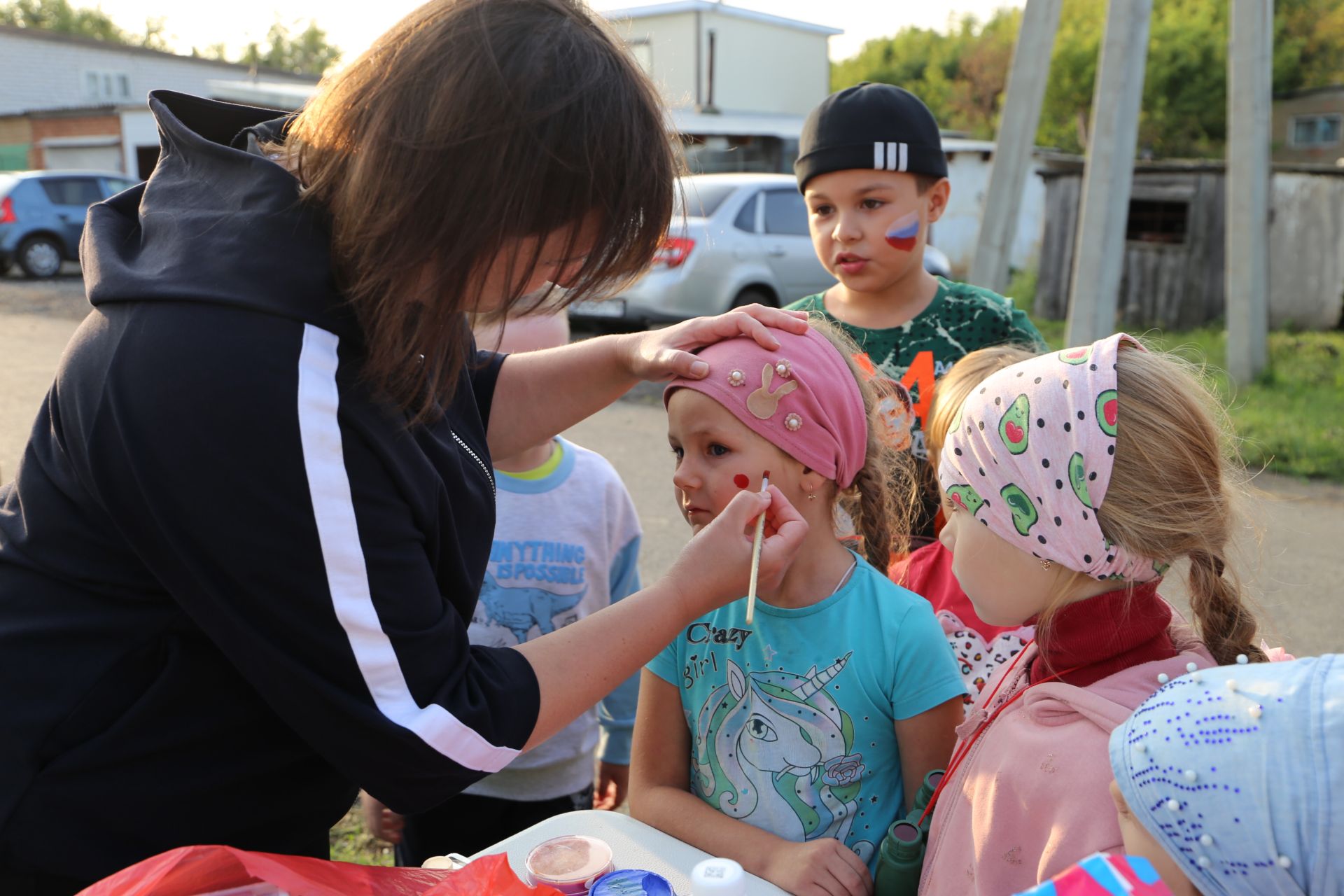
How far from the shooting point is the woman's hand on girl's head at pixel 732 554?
58.2 inches

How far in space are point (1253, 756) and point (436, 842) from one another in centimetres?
179

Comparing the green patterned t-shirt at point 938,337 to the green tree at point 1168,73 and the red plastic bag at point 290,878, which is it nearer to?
the red plastic bag at point 290,878

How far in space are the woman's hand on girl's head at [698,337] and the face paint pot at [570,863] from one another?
754mm

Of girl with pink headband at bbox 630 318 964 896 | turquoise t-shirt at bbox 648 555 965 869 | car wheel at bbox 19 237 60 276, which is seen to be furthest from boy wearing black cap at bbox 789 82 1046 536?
car wheel at bbox 19 237 60 276

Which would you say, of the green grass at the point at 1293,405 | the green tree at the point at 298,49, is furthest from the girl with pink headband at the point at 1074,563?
the green tree at the point at 298,49

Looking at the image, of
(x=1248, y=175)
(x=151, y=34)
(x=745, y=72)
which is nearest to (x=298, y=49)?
(x=151, y=34)

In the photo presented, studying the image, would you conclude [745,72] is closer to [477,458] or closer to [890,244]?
[890,244]

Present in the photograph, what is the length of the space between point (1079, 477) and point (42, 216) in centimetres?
1705

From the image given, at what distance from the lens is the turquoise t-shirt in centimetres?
165

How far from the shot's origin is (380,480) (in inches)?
48.1

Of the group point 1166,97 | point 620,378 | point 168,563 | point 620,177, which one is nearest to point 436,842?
point 620,378

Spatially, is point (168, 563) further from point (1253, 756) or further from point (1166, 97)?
point (1166, 97)

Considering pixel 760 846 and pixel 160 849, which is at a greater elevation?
pixel 160 849

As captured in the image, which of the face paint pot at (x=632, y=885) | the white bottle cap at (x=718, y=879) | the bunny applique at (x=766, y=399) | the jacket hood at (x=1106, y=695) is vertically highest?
the bunny applique at (x=766, y=399)
